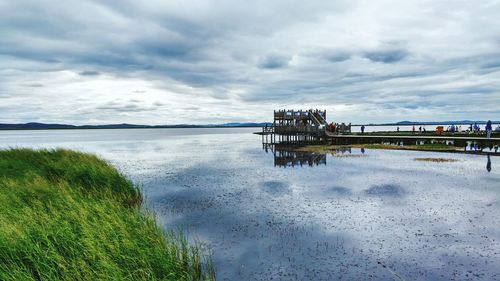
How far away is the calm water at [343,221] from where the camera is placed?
28.5 feet

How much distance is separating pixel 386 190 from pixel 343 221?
6.71 metres

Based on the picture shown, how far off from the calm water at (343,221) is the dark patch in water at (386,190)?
0.17 feet

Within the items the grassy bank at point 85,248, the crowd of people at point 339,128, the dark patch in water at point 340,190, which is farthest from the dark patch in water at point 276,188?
the crowd of people at point 339,128

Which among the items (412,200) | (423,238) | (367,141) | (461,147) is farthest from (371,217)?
(367,141)

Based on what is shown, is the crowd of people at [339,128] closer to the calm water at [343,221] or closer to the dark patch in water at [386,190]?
the calm water at [343,221]

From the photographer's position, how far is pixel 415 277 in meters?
8.05

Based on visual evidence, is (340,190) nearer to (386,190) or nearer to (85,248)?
(386,190)

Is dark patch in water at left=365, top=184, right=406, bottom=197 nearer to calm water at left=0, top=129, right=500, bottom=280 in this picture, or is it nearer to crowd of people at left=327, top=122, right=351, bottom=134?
calm water at left=0, top=129, right=500, bottom=280

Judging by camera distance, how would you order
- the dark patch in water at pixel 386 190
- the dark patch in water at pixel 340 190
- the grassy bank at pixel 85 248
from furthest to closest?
1. the dark patch in water at pixel 340 190
2. the dark patch in water at pixel 386 190
3. the grassy bank at pixel 85 248

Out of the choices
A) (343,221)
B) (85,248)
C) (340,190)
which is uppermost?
(85,248)

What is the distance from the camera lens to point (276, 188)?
767 inches

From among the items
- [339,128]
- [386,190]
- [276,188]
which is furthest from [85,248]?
[339,128]

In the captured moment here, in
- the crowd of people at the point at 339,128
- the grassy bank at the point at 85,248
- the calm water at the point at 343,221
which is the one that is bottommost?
the calm water at the point at 343,221

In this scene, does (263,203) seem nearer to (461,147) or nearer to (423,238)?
(423,238)
